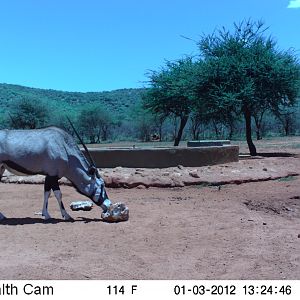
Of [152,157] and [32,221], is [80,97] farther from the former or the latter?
[32,221]

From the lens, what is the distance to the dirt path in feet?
20.1

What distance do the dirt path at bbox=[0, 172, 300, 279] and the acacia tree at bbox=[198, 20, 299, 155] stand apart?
11.6 metres

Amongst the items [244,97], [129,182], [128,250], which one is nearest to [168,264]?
[128,250]

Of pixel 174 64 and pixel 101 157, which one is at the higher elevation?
pixel 174 64

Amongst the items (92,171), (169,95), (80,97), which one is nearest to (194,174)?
(92,171)

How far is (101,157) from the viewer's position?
→ 639 inches

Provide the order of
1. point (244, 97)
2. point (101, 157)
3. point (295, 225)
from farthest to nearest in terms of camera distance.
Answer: point (244, 97) < point (101, 157) < point (295, 225)

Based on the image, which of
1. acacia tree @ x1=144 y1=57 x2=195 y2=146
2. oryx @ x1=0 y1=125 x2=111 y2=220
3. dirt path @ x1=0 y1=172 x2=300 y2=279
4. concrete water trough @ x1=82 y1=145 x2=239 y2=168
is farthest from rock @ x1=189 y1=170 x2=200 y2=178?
acacia tree @ x1=144 y1=57 x2=195 y2=146

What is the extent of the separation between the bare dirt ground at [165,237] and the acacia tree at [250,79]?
10.5 meters

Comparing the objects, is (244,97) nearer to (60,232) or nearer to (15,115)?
(60,232)

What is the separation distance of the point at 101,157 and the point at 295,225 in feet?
27.0

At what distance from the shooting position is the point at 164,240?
7.86m

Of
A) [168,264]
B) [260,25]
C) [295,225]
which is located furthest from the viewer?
[260,25]

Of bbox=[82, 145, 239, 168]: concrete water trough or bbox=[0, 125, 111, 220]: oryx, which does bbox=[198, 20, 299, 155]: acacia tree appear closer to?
bbox=[82, 145, 239, 168]: concrete water trough
